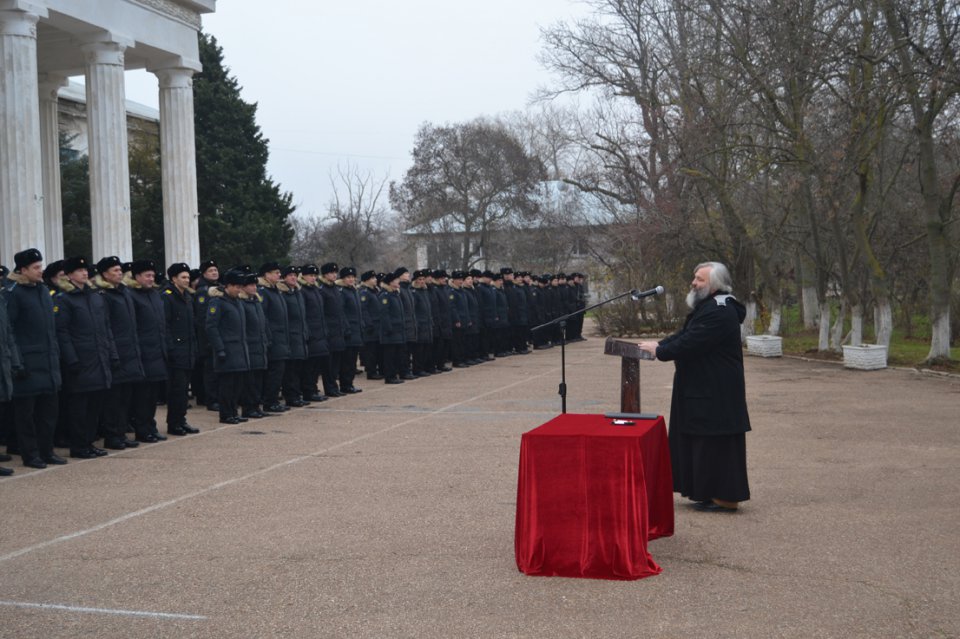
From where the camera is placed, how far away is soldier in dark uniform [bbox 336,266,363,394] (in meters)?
17.2

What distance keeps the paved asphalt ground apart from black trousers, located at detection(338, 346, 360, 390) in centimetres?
495

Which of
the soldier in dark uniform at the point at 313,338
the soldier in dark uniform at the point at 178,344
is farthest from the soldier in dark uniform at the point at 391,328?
the soldier in dark uniform at the point at 178,344

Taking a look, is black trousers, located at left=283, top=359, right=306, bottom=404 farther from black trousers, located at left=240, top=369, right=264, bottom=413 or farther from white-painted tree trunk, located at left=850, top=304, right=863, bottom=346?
white-painted tree trunk, located at left=850, top=304, right=863, bottom=346

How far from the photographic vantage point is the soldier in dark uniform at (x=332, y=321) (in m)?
16.5

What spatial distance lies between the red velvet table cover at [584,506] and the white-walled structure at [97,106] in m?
19.7

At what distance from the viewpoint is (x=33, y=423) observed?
10359mm

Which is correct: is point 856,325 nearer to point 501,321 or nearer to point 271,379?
point 501,321

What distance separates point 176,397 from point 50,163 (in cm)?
2076

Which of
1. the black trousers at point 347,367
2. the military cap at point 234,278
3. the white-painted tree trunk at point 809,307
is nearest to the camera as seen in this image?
the military cap at point 234,278

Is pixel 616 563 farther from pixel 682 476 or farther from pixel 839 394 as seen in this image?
pixel 839 394

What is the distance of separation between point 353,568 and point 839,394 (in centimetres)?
1162

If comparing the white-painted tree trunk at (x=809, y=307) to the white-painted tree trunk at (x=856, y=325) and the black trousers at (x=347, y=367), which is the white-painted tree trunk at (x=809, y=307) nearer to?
the white-painted tree trunk at (x=856, y=325)

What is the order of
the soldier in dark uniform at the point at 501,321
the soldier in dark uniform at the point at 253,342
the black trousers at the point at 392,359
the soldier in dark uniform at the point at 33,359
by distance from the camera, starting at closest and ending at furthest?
the soldier in dark uniform at the point at 33,359
the soldier in dark uniform at the point at 253,342
the black trousers at the point at 392,359
the soldier in dark uniform at the point at 501,321

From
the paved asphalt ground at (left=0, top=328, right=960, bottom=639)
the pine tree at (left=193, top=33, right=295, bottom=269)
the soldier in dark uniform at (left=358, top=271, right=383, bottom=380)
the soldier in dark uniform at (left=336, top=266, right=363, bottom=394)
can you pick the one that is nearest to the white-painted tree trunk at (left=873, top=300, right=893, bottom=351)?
the paved asphalt ground at (left=0, top=328, right=960, bottom=639)
